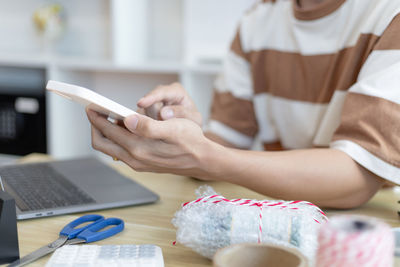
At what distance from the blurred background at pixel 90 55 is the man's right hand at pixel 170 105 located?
1075 millimetres

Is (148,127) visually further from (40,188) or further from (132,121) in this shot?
(40,188)

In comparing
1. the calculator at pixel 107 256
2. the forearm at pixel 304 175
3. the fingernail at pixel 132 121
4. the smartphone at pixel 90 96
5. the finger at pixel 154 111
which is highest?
the smartphone at pixel 90 96

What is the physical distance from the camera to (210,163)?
72cm

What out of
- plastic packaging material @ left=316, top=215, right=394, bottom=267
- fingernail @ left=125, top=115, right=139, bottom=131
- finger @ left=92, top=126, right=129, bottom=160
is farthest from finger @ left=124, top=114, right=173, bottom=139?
plastic packaging material @ left=316, top=215, right=394, bottom=267

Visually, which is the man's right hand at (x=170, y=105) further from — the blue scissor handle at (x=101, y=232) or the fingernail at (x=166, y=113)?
the blue scissor handle at (x=101, y=232)

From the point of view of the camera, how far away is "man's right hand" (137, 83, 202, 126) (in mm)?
899

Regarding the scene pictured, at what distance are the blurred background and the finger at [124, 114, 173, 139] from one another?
1386 millimetres

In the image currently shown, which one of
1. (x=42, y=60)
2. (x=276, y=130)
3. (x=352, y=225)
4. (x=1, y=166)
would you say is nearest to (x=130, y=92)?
(x=42, y=60)

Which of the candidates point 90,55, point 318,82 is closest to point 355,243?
point 318,82

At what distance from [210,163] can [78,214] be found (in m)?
0.23

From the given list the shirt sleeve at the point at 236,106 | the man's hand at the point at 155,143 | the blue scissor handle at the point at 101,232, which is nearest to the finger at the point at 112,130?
the man's hand at the point at 155,143

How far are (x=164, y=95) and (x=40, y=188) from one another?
0.28 m

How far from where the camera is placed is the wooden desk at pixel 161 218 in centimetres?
63

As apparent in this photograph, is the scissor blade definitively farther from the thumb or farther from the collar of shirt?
the collar of shirt
